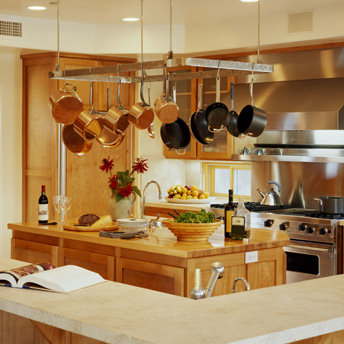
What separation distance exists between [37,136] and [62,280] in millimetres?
4417

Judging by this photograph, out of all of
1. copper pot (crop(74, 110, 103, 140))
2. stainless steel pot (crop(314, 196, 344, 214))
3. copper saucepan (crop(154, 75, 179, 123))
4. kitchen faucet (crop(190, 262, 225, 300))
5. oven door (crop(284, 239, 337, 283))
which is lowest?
oven door (crop(284, 239, 337, 283))

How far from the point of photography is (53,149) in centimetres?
650

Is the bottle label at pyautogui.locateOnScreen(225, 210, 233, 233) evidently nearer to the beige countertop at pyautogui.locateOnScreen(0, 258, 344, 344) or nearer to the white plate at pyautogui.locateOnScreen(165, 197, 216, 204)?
the beige countertop at pyautogui.locateOnScreen(0, 258, 344, 344)

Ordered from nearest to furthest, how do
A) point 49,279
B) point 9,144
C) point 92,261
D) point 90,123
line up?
point 49,279 → point 90,123 → point 92,261 → point 9,144

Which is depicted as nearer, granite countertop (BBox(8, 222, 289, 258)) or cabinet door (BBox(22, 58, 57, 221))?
granite countertop (BBox(8, 222, 289, 258))

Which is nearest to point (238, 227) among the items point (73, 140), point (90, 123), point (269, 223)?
point (90, 123)

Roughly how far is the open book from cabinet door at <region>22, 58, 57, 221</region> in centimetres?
392

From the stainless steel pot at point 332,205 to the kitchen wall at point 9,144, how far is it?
323 cm

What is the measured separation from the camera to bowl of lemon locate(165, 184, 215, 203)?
651cm

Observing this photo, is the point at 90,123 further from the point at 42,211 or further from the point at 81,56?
the point at 81,56

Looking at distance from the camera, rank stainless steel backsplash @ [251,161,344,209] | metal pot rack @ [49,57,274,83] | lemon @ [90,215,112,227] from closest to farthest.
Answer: metal pot rack @ [49,57,274,83] → lemon @ [90,215,112,227] → stainless steel backsplash @ [251,161,344,209]

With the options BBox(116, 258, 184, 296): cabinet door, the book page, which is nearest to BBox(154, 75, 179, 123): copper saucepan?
BBox(116, 258, 184, 296): cabinet door

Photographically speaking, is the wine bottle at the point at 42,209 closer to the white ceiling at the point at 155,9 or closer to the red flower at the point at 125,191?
the red flower at the point at 125,191

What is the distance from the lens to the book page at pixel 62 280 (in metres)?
2.42
